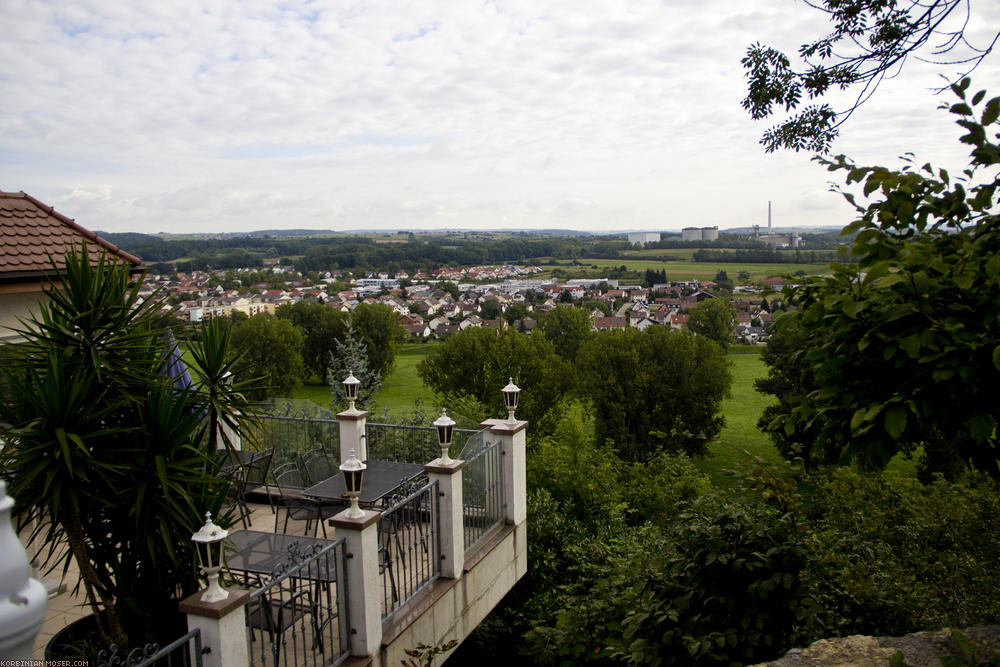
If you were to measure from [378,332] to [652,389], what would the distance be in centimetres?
2488

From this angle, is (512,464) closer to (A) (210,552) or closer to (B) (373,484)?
(B) (373,484)

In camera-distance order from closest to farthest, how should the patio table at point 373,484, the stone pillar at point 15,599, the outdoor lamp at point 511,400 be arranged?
the stone pillar at point 15,599 → the patio table at point 373,484 → the outdoor lamp at point 511,400

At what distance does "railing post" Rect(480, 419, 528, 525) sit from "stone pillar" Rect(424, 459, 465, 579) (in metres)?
1.39

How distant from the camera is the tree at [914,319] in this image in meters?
3.15

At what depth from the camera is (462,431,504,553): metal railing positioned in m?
7.80

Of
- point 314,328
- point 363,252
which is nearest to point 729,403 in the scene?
point 314,328

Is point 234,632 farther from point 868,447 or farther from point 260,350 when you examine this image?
point 260,350

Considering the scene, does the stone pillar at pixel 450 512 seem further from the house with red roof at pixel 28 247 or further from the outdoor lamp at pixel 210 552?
the house with red roof at pixel 28 247

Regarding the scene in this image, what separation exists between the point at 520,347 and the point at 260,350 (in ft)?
67.9

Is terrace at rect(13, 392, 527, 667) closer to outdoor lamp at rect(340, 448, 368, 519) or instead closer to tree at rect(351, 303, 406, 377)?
outdoor lamp at rect(340, 448, 368, 519)

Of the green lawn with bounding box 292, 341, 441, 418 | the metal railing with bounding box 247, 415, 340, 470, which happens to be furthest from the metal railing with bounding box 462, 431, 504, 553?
the green lawn with bounding box 292, 341, 441, 418

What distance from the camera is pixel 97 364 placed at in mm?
4539

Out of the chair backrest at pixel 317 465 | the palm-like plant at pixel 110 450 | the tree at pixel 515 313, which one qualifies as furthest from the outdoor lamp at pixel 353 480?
the tree at pixel 515 313

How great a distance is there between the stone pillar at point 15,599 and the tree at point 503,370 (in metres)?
30.9
